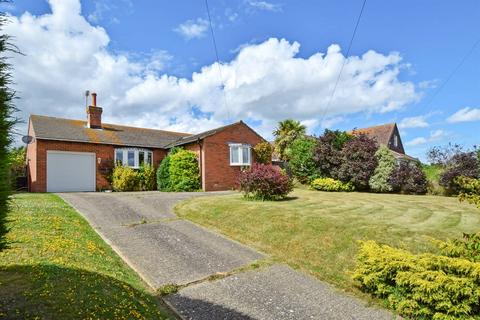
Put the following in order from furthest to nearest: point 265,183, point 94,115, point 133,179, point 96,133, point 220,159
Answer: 1. point 94,115
2. point 96,133
3. point 220,159
4. point 133,179
5. point 265,183

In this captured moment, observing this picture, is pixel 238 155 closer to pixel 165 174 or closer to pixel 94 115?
pixel 165 174

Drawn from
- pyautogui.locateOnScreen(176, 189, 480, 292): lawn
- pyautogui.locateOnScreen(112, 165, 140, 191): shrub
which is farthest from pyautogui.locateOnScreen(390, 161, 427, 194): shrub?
pyautogui.locateOnScreen(112, 165, 140, 191): shrub

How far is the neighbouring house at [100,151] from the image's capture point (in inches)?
802

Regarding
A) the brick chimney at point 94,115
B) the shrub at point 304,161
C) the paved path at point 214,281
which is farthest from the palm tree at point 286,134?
the paved path at point 214,281

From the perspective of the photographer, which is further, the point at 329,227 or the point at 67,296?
the point at 329,227

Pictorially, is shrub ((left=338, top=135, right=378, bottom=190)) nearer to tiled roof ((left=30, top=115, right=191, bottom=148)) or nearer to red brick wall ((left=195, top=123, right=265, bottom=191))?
red brick wall ((left=195, top=123, right=265, bottom=191))

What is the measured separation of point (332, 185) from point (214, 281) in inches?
649

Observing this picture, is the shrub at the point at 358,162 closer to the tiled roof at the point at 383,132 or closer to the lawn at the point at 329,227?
the lawn at the point at 329,227

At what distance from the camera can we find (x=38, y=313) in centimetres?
379

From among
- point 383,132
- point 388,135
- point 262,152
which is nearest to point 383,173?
point 262,152

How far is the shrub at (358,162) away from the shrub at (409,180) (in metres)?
1.56

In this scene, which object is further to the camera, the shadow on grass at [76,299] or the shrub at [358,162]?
the shrub at [358,162]

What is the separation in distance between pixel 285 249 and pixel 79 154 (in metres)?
18.0

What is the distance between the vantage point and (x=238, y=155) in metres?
23.9
